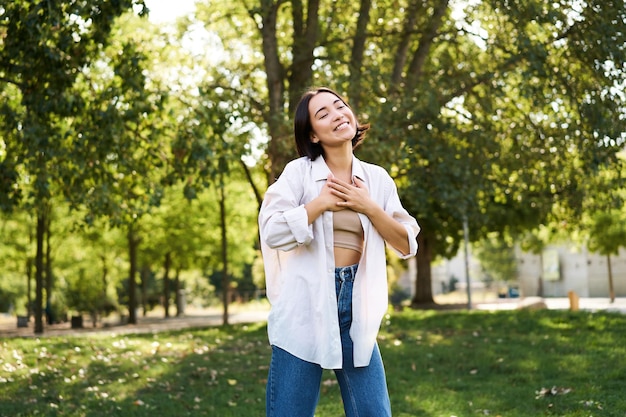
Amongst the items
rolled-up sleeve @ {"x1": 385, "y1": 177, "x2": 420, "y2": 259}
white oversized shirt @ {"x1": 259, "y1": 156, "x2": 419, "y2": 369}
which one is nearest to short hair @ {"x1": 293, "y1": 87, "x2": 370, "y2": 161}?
white oversized shirt @ {"x1": 259, "y1": 156, "x2": 419, "y2": 369}

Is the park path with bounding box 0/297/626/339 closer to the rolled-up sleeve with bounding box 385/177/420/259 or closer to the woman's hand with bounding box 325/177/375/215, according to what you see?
the rolled-up sleeve with bounding box 385/177/420/259

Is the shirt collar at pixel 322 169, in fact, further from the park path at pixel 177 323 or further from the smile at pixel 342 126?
the park path at pixel 177 323

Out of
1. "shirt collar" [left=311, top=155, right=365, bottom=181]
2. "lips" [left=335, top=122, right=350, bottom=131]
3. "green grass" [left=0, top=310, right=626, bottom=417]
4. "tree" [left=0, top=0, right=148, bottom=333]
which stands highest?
"tree" [left=0, top=0, right=148, bottom=333]

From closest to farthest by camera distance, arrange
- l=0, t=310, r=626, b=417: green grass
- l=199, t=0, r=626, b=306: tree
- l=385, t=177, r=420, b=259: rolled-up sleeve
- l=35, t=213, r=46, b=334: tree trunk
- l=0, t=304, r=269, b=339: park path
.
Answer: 1. l=385, t=177, r=420, b=259: rolled-up sleeve
2. l=0, t=310, r=626, b=417: green grass
3. l=199, t=0, r=626, b=306: tree
4. l=35, t=213, r=46, b=334: tree trunk
5. l=0, t=304, r=269, b=339: park path

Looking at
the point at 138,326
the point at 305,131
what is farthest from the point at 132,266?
the point at 305,131

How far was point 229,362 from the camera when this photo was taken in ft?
37.4

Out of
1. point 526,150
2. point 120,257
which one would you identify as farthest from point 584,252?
point 526,150

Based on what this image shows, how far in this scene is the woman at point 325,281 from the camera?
2.94m

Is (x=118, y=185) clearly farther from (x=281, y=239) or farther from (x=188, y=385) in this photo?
(x=281, y=239)

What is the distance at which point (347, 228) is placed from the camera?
10.1 ft

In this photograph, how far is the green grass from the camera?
7.67 meters

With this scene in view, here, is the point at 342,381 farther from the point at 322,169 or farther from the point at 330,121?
the point at 330,121

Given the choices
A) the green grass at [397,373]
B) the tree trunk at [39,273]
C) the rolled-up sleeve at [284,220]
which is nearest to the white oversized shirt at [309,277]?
the rolled-up sleeve at [284,220]

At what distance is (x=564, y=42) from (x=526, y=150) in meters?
2.13
